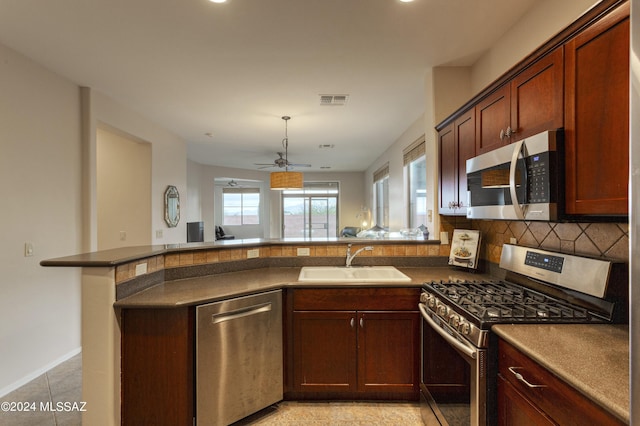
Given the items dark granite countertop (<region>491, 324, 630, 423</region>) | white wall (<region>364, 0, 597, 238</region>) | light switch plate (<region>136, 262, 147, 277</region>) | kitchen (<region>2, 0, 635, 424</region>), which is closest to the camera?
dark granite countertop (<region>491, 324, 630, 423</region>)

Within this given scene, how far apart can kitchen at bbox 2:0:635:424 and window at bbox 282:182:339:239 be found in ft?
20.4

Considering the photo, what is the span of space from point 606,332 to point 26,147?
13.3ft

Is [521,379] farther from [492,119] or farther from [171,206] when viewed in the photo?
[171,206]

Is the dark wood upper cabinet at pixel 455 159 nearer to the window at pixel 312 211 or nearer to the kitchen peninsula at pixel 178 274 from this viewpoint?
the kitchen peninsula at pixel 178 274

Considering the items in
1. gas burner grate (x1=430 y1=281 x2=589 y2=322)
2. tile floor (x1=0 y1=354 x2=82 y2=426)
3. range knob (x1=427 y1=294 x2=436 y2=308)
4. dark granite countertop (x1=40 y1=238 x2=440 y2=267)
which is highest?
dark granite countertop (x1=40 y1=238 x2=440 y2=267)

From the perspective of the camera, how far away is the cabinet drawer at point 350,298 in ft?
7.04

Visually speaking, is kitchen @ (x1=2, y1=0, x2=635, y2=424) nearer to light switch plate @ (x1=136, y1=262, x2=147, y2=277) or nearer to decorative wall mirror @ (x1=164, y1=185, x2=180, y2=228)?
light switch plate @ (x1=136, y1=262, x2=147, y2=277)

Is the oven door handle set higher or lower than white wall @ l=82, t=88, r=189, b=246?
lower

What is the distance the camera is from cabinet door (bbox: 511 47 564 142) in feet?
4.38

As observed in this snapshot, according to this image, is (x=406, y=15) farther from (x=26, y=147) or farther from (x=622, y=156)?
(x=26, y=147)

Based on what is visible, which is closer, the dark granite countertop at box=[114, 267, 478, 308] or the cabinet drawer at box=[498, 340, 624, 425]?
the cabinet drawer at box=[498, 340, 624, 425]

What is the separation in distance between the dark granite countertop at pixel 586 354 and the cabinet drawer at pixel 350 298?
2.84 ft

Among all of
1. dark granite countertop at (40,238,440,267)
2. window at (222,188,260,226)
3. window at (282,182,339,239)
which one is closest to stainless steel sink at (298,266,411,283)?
dark granite countertop at (40,238,440,267)

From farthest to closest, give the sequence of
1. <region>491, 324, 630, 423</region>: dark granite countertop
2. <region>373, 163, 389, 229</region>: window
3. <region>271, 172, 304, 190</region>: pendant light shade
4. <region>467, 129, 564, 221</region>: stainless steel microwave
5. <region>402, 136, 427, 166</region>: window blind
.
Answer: <region>373, 163, 389, 229</region>: window, <region>271, 172, 304, 190</region>: pendant light shade, <region>402, 136, 427, 166</region>: window blind, <region>467, 129, 564, 221</region>: stainless steel microwave, <region>491, 324, 630, 423</region>: dark granite countertop
